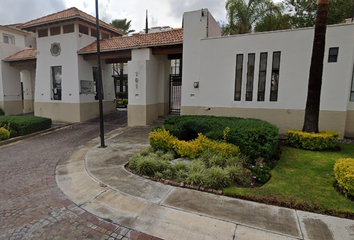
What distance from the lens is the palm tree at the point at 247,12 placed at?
55.4 feet

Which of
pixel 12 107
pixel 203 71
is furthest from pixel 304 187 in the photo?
pixel 12 107

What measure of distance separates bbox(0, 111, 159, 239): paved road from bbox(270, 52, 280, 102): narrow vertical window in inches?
343

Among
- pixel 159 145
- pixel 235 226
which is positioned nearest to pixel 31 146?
pixel 159 145

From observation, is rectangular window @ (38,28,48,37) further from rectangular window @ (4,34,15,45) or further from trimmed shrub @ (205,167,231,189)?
trimmed shrub @ (205,167,231,189)

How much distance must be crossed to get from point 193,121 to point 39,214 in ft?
17.0

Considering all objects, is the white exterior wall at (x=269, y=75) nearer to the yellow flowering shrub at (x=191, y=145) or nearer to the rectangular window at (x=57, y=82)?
the yellow flowering shrub at (x=191, y=145)

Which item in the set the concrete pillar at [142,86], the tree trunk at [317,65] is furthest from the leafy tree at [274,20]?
the tree trunk at [317,65]

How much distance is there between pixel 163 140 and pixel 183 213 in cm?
334

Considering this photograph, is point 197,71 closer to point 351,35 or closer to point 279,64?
point 279,64

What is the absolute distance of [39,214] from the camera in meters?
3.90

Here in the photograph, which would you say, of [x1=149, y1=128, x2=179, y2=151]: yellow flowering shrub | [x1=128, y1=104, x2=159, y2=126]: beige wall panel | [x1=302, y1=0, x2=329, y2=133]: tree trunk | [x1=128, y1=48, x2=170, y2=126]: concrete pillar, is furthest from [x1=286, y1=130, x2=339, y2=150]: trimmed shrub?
[x1=128, y1=48, x2=170, y2=126]: concrete pillar

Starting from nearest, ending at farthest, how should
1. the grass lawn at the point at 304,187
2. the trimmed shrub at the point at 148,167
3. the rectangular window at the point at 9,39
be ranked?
1. the grass lawn at the point at 304,187
2. the trimmed shrub at the point at 148,167
3. the rectangular window at the point at 9,39

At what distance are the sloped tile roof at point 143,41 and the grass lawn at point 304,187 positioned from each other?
27.6 ft

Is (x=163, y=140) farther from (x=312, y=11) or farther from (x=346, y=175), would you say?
(x=312, y=11)
